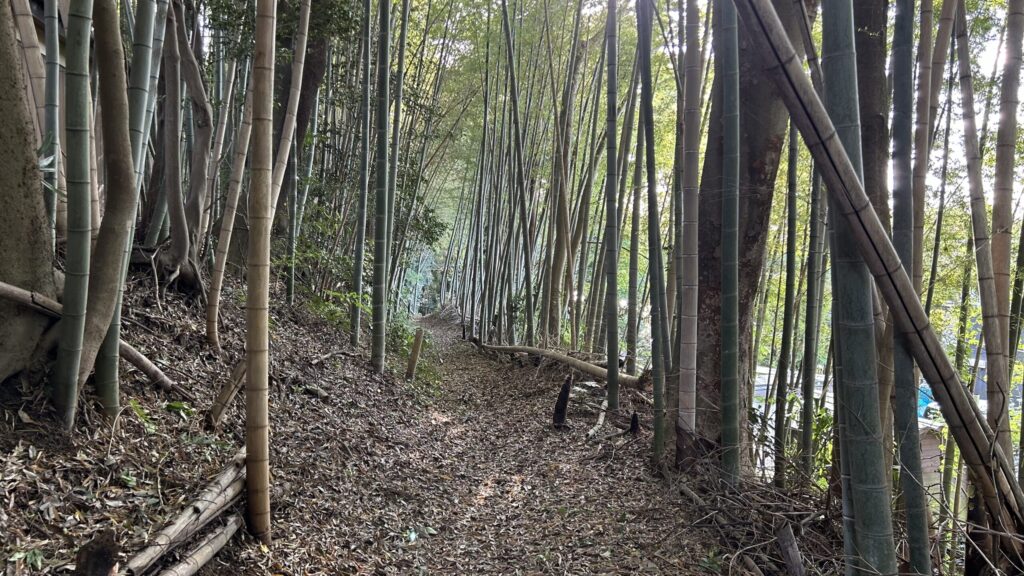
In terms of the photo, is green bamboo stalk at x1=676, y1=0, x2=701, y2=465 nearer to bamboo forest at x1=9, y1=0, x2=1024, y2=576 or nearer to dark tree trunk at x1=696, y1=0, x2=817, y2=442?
bamboo forest at x1=9, y1=0, x2=1024, y2=576

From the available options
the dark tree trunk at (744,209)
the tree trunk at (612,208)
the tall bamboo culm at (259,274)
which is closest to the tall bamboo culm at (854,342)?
the dark tree trunk at (744,209)

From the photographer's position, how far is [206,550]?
5.45 feet

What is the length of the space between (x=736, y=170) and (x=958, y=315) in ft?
11.1

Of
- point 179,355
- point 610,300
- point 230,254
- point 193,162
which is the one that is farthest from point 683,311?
point 230,254

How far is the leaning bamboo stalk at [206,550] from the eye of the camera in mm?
1537

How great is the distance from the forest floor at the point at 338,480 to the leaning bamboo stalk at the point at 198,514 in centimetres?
8

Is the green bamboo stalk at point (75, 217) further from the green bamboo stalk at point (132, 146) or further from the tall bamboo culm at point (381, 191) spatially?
the tall bamboo culm at point (381, 191)

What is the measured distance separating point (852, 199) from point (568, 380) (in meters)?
3.16

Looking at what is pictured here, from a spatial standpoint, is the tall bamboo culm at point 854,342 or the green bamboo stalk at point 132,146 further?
the green bamboo stalk at point 132,146

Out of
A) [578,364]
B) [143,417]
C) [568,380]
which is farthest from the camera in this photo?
[578,364]

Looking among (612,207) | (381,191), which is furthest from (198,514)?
(381,191)

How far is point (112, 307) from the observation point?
1791 mm

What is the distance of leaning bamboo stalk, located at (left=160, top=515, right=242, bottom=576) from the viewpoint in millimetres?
1537

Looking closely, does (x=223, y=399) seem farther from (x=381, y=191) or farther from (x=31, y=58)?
(x=381, y=191)
